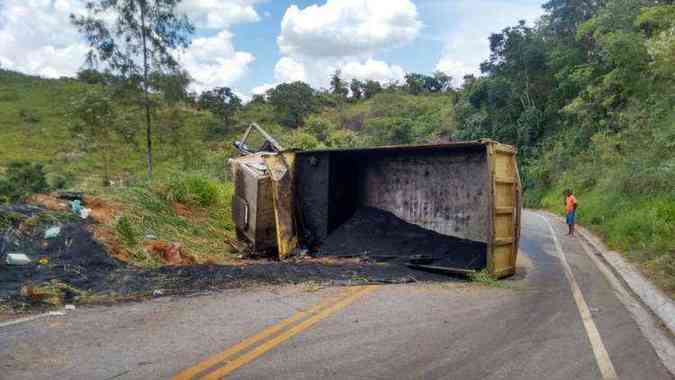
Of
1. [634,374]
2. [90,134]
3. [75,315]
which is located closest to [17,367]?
[75,315]

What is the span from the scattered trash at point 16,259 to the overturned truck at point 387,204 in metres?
3.76

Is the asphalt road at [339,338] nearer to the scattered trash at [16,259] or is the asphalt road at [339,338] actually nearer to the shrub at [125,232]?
the scattered trash at [16,259]

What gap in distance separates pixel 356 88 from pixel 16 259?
75596 mm

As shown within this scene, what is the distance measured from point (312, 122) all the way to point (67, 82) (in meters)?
27.5

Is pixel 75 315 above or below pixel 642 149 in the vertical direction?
below

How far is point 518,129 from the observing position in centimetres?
3562

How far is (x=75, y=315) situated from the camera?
5.20 meters

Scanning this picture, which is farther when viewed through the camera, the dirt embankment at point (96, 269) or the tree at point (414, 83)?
the tree at point (414, 83)

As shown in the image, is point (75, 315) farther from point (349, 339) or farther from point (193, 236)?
point (193, 236)

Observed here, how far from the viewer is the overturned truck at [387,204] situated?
8250 millimetres

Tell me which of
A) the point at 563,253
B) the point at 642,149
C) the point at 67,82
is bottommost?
the point at 563,253

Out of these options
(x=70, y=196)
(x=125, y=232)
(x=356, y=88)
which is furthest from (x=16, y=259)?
(x=356, y=88)

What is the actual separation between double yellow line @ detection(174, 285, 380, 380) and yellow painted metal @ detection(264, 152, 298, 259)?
316 centimetres

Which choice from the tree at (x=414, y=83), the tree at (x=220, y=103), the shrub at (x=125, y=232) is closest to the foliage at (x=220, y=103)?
the tree at (x=220, y=103)
